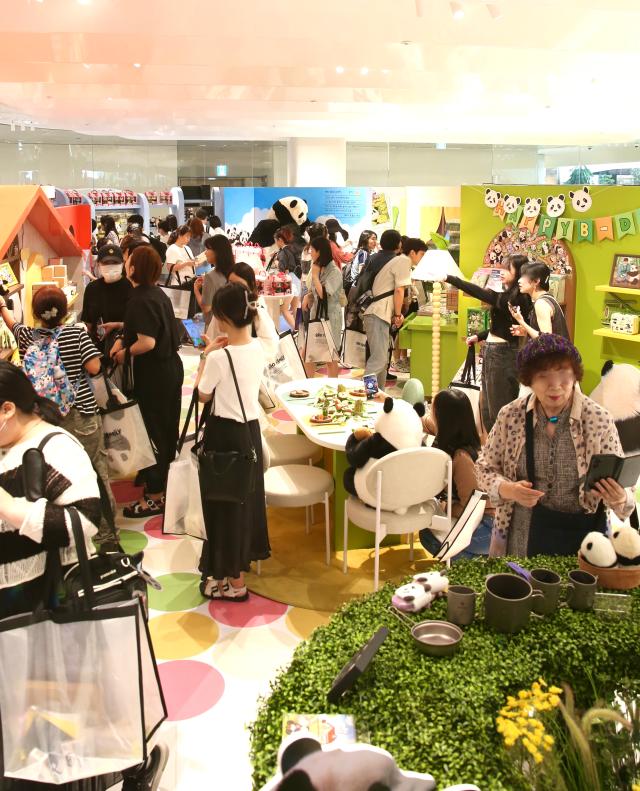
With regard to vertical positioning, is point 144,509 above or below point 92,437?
below

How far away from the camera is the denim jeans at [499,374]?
21.2 feet

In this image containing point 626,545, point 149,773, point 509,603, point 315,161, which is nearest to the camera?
point 509,603

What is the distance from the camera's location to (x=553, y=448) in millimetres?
2975

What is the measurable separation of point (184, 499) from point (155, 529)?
4.09 feet

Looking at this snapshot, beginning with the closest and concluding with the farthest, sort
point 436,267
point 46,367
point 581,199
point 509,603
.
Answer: point 509,603
point 46,367
point 436,267
point 581,199

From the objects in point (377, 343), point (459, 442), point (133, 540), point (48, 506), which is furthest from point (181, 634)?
point (377, 343)

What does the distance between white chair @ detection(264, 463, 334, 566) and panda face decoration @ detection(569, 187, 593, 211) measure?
13.6ft

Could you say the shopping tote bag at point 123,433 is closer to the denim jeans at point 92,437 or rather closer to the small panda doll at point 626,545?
the denim jeans at point 92,437

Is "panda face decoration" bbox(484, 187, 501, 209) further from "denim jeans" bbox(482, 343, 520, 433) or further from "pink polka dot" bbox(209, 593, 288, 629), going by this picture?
"pink polka dot" bbox(209, 593, 288, 629)

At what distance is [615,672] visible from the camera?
2.20 m

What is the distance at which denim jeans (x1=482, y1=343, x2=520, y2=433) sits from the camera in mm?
6465

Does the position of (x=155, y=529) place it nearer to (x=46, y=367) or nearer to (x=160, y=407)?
(x=160, y=407)

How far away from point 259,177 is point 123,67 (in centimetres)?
1368

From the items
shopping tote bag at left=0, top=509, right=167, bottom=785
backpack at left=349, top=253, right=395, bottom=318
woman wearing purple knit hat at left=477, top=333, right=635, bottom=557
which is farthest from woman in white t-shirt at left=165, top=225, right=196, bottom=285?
shopping tote bag at left=0, top=509, right=167, bottom=785
